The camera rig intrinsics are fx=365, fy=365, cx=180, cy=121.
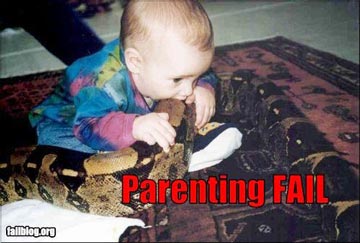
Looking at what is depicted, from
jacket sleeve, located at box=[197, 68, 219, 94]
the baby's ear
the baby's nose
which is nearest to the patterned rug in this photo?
jacket sleeve, located at box=[197, 68, 219, 94]

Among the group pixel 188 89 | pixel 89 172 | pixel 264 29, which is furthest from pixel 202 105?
pixel 264 29

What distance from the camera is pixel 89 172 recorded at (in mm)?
1114

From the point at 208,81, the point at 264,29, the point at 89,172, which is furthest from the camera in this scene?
the point at 264,29

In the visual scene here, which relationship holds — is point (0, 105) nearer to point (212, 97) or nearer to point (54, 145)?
point (54, 145)

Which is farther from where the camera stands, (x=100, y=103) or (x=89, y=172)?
(x=100, y=103)

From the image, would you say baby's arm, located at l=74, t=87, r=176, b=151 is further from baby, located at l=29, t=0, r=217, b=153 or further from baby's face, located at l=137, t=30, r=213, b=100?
baby's face, located at l=137, t=30, r=213, b=100

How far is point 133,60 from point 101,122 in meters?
0.24

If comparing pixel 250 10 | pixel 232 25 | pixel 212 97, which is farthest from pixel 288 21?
pixel 212 97

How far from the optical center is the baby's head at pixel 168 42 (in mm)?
1127

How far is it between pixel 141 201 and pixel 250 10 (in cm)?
402

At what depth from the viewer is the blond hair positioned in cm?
112

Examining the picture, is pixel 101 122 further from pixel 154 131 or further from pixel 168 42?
pixel 168 42

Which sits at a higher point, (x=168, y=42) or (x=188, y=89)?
(x=168, y=42)

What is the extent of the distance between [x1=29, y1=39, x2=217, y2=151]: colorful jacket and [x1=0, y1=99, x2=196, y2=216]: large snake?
0.24ft
